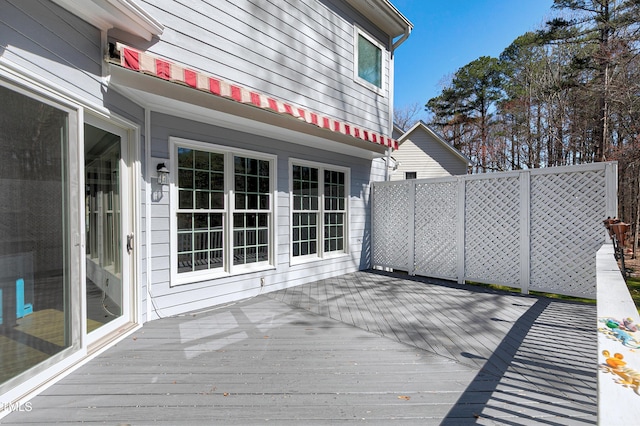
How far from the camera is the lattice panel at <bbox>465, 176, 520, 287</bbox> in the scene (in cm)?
531

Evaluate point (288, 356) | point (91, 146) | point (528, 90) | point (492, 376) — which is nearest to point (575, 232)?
point (492, 376)

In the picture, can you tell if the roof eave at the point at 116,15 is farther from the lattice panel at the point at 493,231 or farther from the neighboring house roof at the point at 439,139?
the neighboring house roof at the point at 439,139

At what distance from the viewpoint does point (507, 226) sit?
5367 mm

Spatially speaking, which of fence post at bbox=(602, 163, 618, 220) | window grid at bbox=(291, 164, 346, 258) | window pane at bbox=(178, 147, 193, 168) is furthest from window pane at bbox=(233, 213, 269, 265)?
fence post at bbox=(602, 163, 618, 220)

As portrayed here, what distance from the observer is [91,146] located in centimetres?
295

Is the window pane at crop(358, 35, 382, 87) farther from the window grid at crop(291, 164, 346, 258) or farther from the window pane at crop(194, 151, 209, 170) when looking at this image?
the window pane at crop(194, 151, 209, 170)

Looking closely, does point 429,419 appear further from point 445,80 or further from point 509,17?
point 445,80

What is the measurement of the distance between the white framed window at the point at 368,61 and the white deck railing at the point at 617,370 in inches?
229

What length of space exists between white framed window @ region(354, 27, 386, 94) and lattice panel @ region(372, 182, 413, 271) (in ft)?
7.52

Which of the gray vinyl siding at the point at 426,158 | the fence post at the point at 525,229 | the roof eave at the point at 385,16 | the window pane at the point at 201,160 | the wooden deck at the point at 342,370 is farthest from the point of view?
the gray vinyl siding at the point at 426,158

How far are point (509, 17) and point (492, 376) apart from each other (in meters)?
15.7

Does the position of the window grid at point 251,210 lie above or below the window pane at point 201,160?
below

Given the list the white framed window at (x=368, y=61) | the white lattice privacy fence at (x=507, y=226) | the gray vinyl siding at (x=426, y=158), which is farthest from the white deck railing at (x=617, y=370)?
the gray vinyl siding at (x=426, y=158)

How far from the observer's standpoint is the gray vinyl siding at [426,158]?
54.1 feet
